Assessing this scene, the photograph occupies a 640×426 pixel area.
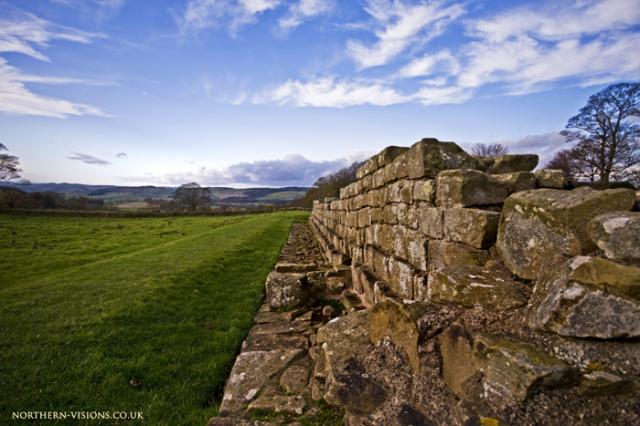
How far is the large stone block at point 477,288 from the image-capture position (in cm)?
214

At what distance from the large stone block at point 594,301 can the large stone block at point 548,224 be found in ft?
0.95

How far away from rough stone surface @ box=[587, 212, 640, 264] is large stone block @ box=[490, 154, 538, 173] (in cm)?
188

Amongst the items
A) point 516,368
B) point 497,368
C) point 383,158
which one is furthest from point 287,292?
point 516,368

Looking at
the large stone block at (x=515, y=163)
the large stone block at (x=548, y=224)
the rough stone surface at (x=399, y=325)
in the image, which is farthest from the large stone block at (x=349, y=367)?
the large stone block at (x=515, y=163)

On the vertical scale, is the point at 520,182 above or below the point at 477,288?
above

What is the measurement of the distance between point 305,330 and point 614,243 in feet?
11.9

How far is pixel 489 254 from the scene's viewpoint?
2723mm

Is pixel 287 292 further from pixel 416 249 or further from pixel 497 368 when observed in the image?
pixel 497 368

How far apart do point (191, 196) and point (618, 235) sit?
2785 inches

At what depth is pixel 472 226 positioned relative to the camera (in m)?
2.83

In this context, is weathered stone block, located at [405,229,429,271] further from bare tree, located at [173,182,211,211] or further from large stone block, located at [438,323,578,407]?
bare tree, located at [173,182,211,211]

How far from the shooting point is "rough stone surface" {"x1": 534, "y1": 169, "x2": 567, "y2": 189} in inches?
111

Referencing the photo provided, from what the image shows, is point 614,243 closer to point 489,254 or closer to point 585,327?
point 585,327

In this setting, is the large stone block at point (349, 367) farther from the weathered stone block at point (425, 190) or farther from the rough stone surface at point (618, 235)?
the rough stone surface at point (618, 235)
